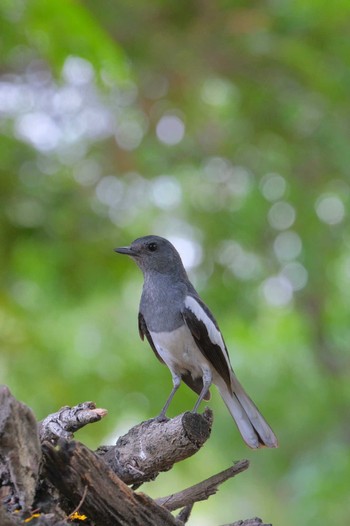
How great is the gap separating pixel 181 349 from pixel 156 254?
1.84 ft

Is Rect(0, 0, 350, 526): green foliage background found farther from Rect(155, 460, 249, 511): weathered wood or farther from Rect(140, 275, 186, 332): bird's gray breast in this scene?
Rect(155, 460, 249, 511): weathered wood

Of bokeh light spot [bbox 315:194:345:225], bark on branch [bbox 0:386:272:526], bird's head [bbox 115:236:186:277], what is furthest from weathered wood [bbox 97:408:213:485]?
bokeh light spot [bbox 315:194:345:225]

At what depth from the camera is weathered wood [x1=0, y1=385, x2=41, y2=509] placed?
2240 mm

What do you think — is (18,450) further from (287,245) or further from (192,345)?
(287,245)

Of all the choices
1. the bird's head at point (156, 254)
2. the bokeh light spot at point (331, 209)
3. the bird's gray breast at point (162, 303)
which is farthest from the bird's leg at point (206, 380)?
the bokeh light spot at point (331, 209)

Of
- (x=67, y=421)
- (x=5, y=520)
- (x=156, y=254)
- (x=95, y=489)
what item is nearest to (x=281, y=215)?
(x=156, y=254)

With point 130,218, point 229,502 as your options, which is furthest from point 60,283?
point 229,502

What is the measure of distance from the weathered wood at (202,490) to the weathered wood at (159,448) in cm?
11

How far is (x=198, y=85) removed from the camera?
7.41m

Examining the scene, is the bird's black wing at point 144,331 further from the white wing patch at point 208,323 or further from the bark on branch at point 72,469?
the bark on branch at point 72,469

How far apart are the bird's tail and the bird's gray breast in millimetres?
376

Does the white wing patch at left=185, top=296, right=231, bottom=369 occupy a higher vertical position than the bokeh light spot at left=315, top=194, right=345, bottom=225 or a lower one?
lower

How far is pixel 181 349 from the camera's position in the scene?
12.0ft

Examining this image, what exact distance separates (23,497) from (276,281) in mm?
5439
